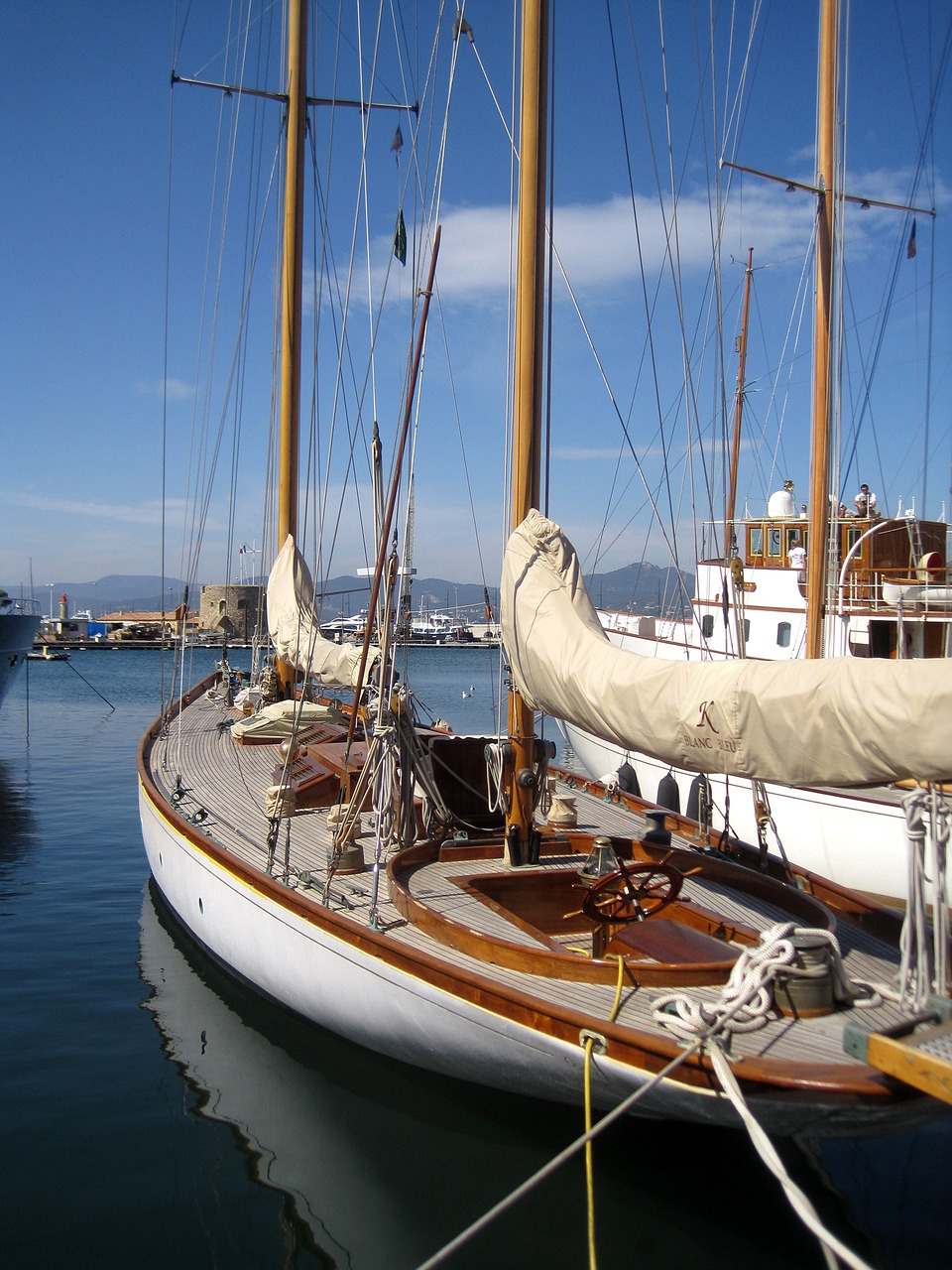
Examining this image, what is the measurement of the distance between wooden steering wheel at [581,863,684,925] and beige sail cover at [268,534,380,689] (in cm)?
517

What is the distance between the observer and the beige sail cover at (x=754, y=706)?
4234 millimetres

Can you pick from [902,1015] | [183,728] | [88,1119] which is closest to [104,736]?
[183,728]

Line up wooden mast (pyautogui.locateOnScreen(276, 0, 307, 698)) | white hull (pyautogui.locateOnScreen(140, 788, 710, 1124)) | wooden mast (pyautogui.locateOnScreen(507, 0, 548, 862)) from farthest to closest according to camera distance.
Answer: wooden mast (pyautogui.locateOnScreen(276, 0, 307, 698)) → wooden mast (pyautogui.locateOnScreen(507, 0, 548, 862)) → white hull (pyautogui.locateOnScreen(140, 788, 710, 1124))

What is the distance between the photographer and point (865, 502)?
19875mm

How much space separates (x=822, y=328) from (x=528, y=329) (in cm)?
592

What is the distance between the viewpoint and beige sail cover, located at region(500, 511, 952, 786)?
4.23 meters

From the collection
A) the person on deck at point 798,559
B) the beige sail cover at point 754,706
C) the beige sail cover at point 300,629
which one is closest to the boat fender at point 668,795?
the beige sail cover at point 300,629

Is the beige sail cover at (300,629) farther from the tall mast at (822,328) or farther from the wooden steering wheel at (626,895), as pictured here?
the tall mast at (822,328)

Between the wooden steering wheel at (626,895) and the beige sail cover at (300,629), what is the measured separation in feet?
16.9

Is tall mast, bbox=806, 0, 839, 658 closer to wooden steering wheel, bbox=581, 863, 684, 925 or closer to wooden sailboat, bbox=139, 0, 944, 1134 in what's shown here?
wooden sailboat, bbox=139, 0, 944, 1134

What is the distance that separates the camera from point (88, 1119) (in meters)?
7.00

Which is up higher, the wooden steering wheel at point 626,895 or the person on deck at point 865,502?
the person on deck at point 865,502

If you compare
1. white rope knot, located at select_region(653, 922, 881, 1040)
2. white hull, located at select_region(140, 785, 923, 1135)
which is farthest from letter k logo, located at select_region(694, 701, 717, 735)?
white hull, located at select_region(140, 785, 923, 1135)

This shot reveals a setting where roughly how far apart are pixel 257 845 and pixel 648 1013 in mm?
4931
